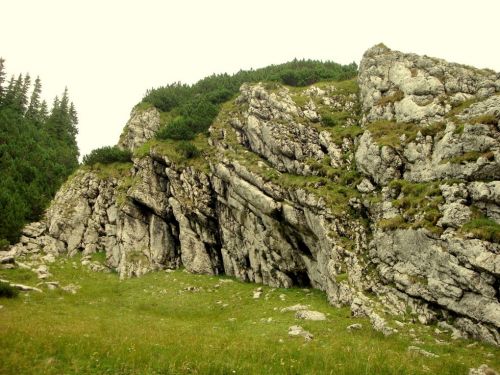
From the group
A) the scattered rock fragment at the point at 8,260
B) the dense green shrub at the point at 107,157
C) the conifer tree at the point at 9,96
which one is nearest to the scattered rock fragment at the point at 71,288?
the scattered rock fragment at the point at 8,260

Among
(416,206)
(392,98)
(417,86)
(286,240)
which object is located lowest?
(286,240)

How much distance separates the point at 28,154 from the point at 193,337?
66.5 metres

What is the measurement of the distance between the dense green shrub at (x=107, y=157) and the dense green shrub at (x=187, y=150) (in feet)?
40.0

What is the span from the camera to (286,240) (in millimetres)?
41625

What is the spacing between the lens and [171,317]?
108ft

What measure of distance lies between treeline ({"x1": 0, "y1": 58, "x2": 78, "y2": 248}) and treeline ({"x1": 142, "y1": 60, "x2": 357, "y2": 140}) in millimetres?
22869

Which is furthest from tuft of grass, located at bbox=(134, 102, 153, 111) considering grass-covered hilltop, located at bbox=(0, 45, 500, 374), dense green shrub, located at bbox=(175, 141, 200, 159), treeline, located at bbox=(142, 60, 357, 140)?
dense green shrub, located at bbox=(175, 141, 200, 159)

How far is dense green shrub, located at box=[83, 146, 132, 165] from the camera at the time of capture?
60750 millimetres

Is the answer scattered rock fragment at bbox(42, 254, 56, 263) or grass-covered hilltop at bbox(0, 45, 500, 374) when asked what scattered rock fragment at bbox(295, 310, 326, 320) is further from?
scattered rock fragment at bbox(42, 254, 56, 263)

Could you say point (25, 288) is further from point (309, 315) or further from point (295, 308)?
point (309, 315)

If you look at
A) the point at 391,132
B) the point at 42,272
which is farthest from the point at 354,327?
the point at 42,272

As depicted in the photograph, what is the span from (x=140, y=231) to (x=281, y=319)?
27600mm

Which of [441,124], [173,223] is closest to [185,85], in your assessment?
[173,223]

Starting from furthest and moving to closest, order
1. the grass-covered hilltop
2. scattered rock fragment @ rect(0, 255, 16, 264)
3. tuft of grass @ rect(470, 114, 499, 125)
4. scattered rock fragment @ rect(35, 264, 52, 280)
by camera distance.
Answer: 1. scattered rock fragment @ rect(0, 255, 16, 264)
2. scattered rock fragment @ rect(35, 264, 52, 280)
3. tuft of grass @ rect(470, 114, 499, 125)
4. the grass-covered hilltop
